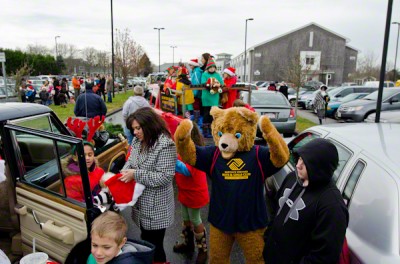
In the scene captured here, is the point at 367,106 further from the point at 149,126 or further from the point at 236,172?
the point at 149,126

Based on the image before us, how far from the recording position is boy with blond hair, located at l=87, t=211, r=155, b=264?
6.51 feet

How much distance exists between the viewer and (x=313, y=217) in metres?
1.83

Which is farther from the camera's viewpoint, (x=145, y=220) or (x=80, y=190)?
(x=145, y=220)

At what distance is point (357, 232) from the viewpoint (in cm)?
204

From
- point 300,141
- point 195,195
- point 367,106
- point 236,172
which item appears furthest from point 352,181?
point 367,106

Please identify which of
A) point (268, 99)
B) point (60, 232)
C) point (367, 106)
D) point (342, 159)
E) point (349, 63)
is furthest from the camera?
point (349, 63)

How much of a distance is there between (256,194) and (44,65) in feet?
180

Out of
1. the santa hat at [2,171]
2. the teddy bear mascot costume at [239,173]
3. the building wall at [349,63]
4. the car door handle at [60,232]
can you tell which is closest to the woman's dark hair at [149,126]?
the teddy bear mascot costume at [239,173]

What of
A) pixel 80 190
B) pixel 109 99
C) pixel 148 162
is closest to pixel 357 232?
pixel 148 162

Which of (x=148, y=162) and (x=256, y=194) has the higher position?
(x=148, y=162)

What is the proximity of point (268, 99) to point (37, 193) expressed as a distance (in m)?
8.35

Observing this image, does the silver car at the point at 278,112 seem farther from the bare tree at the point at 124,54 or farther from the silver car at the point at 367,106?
the bare tree at the point at 124,54

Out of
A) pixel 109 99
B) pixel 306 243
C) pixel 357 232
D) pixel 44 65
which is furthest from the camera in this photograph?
pixel 44 65

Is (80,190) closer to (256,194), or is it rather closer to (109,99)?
(256,194)
